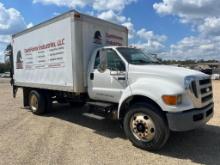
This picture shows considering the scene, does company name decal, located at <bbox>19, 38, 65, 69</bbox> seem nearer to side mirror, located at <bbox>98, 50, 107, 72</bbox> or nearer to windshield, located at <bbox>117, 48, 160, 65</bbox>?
side mirror, located at <bbox>98, 50, 107, 72</bbox>

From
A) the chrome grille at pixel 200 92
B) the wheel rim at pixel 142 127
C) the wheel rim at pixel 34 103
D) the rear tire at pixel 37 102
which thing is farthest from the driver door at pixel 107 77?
the wheel rim at pixel 34 103

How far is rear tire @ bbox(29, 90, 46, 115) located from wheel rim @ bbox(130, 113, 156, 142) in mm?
4720

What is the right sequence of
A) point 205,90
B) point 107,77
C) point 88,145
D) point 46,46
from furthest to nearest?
point 46,46
point 107,77
point 88,145
point 205,90

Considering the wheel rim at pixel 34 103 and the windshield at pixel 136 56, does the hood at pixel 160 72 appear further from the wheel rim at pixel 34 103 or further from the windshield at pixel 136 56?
the wheel rim at pixel 34 103

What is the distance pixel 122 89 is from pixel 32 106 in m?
5.07

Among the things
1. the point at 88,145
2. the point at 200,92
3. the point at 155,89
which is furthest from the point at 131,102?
the point at 200,92

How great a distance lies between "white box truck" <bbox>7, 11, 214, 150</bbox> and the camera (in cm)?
568

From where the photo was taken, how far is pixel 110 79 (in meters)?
7.07

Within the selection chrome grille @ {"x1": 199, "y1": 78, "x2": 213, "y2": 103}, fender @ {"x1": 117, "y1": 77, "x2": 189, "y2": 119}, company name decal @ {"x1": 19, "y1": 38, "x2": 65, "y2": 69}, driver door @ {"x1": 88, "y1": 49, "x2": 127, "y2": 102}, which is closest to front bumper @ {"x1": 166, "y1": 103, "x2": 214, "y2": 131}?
fender @ {"x1": 117, "y1": 77, "x2": 189, "y2": 119}

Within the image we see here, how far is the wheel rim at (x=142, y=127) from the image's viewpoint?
591cm

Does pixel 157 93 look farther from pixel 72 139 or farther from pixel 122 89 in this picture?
pixel 72 139

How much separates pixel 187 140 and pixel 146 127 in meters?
1.40

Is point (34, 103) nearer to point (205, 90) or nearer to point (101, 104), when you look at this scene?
point (101, 104)

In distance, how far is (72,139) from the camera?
22.7ft
